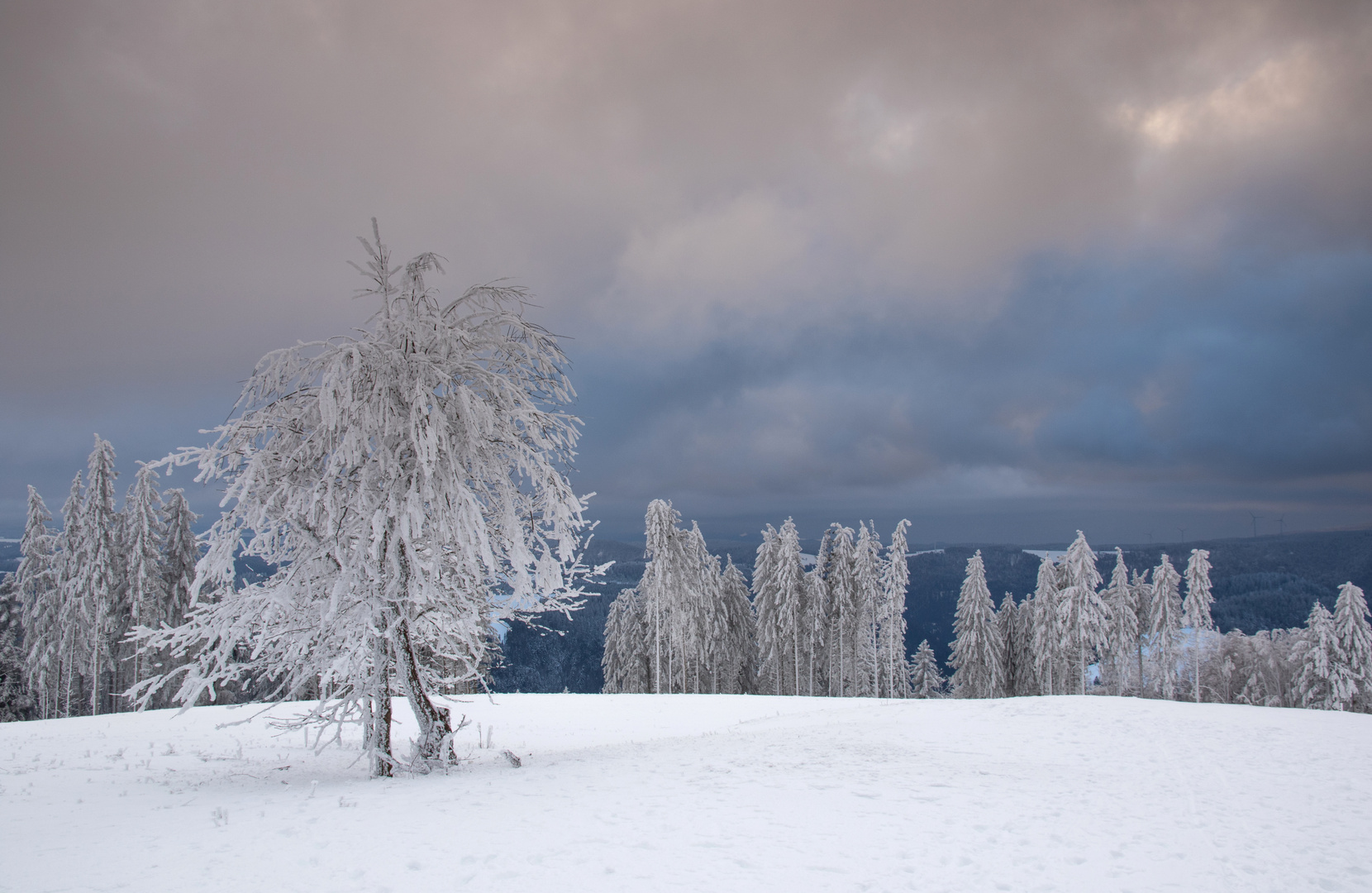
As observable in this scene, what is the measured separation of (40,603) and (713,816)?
43820 mm

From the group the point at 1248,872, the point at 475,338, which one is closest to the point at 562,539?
the point at 475,338

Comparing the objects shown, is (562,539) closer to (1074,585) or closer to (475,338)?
(475,338)

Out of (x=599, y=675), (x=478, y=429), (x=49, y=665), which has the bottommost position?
Result: (x=599, y=675)

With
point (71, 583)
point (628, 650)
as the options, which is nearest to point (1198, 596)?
point (628, 650)

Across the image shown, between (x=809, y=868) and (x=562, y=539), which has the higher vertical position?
(x=562, y=539)

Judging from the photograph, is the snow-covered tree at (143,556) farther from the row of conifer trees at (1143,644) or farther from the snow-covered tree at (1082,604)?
the snow-covered tree at (1082,604)

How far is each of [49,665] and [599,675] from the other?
6072 cm

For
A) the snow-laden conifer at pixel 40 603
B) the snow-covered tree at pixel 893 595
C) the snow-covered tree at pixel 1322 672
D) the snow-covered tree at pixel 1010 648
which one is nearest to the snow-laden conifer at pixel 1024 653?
the snow-covered tree at pixel 1010 648

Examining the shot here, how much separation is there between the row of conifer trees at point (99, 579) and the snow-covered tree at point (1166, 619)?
2264 inches

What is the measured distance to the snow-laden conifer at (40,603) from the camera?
34.5 m

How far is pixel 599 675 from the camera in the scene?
88.6 m

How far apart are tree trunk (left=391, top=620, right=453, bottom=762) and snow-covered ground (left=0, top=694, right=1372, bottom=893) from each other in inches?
25.1

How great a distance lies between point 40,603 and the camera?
3453 cm

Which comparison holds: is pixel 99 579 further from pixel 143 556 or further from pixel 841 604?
pixel 841 604
